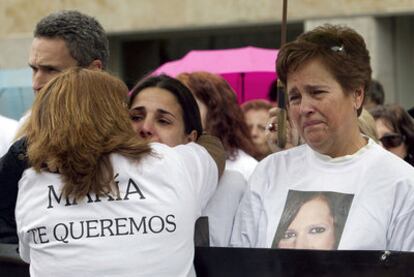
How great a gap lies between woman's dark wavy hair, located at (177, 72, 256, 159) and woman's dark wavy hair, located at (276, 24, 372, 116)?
1.81m

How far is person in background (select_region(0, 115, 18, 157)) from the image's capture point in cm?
484

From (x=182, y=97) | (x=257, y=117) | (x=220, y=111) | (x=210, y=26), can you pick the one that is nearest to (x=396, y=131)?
(x=220, y=111)

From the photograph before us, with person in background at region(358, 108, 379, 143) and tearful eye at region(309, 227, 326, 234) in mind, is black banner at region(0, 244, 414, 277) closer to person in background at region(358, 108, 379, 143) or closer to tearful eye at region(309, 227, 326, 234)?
tearful eye at region(309, 227, 326, 234)

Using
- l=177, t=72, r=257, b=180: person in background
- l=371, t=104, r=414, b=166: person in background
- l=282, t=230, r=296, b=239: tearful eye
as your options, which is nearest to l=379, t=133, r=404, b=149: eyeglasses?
l=371, t=104, r=414, b=166: person in background

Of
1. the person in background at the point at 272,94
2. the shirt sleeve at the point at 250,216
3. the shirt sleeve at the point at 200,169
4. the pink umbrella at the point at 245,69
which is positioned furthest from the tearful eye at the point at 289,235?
the pink umbrella at the point at 245,69

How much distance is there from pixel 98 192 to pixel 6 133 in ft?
5.36

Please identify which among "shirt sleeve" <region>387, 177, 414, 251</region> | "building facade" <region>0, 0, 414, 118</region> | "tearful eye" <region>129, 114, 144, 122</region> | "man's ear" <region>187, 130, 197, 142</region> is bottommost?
"building facade" <region>0, 0, 414, 118</region>

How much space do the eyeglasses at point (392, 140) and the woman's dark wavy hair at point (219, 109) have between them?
1023 millimetres

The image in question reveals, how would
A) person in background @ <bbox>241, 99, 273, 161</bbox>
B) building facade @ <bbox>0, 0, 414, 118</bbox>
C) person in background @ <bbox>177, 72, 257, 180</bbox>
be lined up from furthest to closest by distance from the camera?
1. building facade @ <bbox>0, 0, 414, 118</bbox>
2. person in background @ <bbox>241, 99, 273, 161</bbox>
3. person in background @ <bbox>177, 72, 257, 180</bbox>

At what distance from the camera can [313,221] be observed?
360 centimetres

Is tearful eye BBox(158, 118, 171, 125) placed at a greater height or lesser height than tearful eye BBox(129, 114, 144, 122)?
lesser

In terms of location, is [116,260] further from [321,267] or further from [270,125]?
[270,125]

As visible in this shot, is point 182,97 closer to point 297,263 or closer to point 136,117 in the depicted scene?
point 136,117

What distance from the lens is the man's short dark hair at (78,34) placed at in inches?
176
